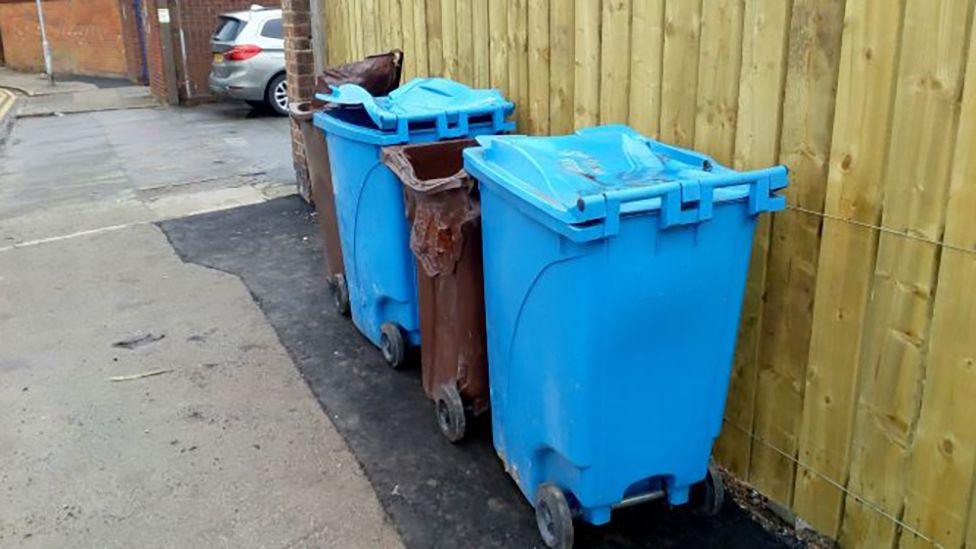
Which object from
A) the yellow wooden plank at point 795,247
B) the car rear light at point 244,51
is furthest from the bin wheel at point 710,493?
the car rear light at point 244,51

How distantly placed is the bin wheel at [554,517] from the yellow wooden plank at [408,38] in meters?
3.55

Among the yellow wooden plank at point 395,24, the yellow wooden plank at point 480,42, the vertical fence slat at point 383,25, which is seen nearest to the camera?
the yellow wooden plank at point 480,42

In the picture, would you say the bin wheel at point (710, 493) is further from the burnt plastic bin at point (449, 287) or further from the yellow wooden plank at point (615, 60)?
the yellow wooden plank at point (615, 60)

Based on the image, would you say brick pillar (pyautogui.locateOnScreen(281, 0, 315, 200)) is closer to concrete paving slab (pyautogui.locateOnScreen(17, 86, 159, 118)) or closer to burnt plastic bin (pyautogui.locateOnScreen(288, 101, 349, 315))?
burnt plastic bin (pyautogui.locateOnScreen(288, 101, 349, 315))

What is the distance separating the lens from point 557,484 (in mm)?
2951

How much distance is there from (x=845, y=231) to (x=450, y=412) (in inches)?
69.2

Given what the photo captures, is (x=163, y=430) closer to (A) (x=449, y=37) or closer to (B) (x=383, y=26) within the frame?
(A) (x=449, y=37)

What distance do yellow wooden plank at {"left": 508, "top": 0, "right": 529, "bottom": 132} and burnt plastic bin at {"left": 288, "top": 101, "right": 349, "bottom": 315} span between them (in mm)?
1214

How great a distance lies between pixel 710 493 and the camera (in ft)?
10.2

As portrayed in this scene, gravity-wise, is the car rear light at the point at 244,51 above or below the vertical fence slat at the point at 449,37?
below

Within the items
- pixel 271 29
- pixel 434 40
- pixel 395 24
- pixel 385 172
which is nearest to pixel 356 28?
pixel 395 24

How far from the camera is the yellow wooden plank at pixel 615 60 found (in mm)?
3547

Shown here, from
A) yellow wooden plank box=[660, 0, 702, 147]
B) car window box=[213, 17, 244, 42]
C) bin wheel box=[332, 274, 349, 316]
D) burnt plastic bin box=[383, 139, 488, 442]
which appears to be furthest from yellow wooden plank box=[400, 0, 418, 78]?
car window box=[213, 17, 244, 42]

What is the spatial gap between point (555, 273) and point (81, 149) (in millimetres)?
11066
